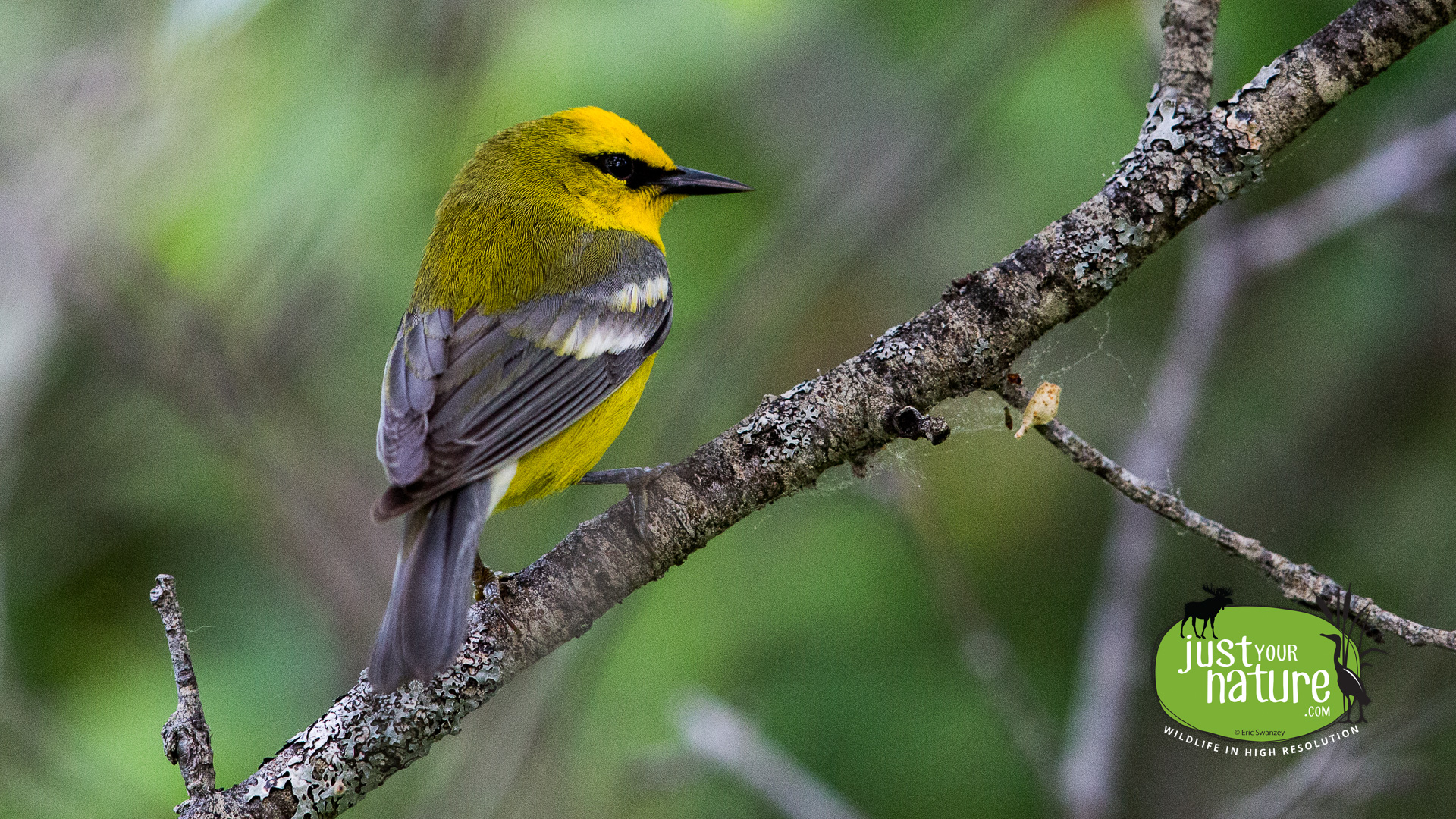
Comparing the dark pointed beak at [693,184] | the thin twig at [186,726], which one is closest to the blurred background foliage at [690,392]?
the dark pointed beak at [693,184]

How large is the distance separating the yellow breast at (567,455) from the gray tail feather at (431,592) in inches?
6.4

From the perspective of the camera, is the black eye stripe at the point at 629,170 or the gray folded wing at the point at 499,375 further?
the black eye stripe at the point at 629,170

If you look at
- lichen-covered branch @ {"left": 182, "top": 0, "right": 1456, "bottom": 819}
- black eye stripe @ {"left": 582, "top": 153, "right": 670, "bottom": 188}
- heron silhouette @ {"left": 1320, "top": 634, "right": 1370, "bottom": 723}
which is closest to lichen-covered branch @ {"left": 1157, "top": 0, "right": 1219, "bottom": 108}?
lichen-covered branch @ {"left": 182, "top": 0, "right": 1456, "bottom": 819}

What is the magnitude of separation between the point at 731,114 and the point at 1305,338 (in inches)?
86.6

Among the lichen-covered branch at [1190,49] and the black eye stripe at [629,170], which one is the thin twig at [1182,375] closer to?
the lichen-covered branch at [1190,49]

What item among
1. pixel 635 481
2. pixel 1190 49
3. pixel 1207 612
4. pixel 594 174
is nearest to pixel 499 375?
pixel 635 481

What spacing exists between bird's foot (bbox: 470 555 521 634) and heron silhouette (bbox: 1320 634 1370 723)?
1724 millimetres

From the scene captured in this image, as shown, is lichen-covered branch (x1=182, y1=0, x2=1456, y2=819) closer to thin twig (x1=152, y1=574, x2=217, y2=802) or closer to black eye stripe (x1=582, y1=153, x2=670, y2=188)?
thin twig (x1=152, y1=574, x2=217, y2=802)

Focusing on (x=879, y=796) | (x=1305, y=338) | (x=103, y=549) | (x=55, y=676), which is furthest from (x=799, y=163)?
(x=55, y=676)

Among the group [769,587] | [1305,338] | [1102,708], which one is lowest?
[1102,708]

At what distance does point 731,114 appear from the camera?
420 centimetres

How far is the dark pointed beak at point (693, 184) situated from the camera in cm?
311

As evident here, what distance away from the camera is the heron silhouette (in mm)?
2357

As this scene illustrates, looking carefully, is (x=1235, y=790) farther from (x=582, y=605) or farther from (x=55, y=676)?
(x=55, y=676)
